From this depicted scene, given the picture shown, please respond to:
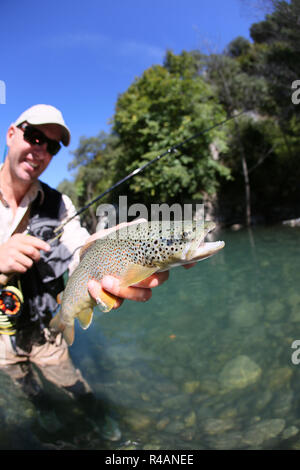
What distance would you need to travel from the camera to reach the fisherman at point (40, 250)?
3.31 metres

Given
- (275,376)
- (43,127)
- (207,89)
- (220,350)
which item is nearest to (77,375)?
(220,350)

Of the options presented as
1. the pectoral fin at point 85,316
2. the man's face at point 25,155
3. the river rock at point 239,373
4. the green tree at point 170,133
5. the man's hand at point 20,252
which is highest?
the green tree at point 170,133

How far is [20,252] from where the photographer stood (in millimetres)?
2549

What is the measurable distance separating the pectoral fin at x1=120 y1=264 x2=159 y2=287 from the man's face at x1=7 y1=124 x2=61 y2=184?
1931 millimetres

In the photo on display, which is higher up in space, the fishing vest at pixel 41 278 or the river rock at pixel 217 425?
the fishing vest at pixel 41 278

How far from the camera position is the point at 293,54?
20.5 m

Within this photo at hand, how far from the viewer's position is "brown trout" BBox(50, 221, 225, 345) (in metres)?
2.09

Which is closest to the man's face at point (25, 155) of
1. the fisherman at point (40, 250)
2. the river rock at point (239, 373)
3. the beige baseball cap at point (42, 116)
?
the fisherman at point (40, 250)

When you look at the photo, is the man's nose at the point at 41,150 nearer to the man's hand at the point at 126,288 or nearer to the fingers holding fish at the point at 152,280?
the man's hand at the point at 126,288

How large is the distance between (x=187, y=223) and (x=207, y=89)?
2649cm

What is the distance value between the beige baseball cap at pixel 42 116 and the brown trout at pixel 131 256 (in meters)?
1.69

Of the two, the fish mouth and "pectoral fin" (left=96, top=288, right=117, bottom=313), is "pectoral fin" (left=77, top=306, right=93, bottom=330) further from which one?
the fish mouth

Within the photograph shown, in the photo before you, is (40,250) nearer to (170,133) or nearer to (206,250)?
(206,250)

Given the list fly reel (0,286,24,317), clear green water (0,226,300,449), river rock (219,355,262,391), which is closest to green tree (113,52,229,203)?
clear green water (0,226,300,449)
